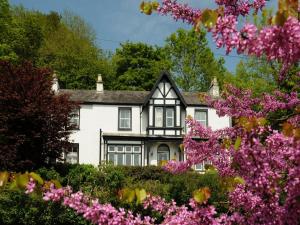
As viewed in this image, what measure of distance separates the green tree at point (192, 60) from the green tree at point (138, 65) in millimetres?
1389

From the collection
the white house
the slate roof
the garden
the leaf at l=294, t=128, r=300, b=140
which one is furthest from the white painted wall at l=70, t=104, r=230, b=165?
the leaf at l=294, t=128, r=300, b=140

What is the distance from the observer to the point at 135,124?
33875 mm

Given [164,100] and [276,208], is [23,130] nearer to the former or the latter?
[164,100]

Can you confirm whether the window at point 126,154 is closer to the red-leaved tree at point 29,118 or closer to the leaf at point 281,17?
the red-leaved tree at point 29,118

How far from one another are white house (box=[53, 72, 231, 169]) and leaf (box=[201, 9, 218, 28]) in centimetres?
2965

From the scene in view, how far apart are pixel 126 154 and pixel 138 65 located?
16.8 meters

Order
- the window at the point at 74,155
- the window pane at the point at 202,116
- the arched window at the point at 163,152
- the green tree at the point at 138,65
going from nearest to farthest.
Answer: the window at the point at 74,155 < the arched window at the point at 163,152 < the window pane at the point at 202,116 < the green tree at the point at 138,65

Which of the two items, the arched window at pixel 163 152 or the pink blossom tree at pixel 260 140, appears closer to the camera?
the pink blossom tree at pixel 260 140

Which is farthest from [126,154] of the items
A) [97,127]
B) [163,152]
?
[97,127]

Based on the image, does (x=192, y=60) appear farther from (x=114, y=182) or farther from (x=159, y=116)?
(x=114, y=182)

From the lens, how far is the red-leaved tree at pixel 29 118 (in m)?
21.2

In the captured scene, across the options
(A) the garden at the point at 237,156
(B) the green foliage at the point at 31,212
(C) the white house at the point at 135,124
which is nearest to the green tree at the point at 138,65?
(C) the white house at the point at 135,124

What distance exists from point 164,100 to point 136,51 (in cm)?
1614

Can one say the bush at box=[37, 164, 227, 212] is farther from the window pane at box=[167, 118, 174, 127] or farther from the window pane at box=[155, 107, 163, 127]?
the window pane at box=[167, 118, 174, 127]
